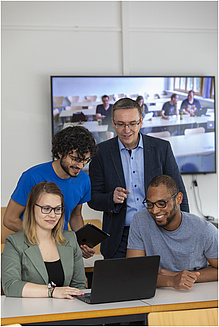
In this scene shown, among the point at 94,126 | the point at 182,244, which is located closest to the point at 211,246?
the point at 182,244

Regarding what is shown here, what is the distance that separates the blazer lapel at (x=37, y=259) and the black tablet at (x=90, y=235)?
1.30ft

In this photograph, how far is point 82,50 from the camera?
17.1ft

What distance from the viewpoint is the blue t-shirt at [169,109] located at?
17.2 feet

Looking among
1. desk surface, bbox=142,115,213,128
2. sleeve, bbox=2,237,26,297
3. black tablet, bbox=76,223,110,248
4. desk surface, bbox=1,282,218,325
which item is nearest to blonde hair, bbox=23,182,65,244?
sleeve, bbox=2,237,26,297

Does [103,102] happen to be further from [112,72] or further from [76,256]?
[76,256]

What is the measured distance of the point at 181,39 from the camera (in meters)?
5.46

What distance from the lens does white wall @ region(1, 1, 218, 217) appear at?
5031 millimetres

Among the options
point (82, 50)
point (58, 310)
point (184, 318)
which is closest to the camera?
point (184, 318)

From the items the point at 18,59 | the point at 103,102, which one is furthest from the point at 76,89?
the point at 18,59

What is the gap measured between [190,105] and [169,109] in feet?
0.84

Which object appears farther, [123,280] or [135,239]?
[135,239]

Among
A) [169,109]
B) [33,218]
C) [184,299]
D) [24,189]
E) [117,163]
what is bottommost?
[184,299]

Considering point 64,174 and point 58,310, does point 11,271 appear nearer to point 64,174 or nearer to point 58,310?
point 58,310

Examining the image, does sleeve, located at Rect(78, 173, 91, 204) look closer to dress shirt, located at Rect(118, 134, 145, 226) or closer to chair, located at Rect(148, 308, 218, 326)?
dress shirt, located at Rect(118, 134, 145, 226)
